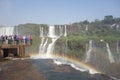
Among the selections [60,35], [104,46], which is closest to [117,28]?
[60,35]

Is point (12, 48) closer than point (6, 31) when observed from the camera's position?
Yes

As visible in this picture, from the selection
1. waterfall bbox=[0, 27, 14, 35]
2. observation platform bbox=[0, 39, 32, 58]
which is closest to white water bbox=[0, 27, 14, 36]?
waterfall bbox=[0, 27, 14, 35]

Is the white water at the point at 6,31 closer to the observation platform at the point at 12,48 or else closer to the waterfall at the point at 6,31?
the waterfall at the point at 6,31

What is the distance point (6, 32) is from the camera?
2377 inches

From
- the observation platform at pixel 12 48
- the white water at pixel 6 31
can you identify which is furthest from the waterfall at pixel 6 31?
the observation platform at pixel 12 48

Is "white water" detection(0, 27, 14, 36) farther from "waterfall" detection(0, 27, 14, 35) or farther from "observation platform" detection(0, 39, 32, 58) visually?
"observation platform" detection(0, 39, 32, 58)

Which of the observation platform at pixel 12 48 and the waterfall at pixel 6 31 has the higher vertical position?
the waterfall at pixel 6 31

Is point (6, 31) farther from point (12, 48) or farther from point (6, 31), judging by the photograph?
point (12, 48)

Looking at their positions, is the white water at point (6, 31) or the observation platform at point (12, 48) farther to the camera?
the white water at point (6, 31)

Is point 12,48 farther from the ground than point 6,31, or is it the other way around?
point 6,31

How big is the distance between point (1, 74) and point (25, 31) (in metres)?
55.2

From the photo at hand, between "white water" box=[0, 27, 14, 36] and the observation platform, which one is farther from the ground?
"white water" box=[0, 27, 14, 36]

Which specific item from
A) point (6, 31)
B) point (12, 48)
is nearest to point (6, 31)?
point (6, 31)

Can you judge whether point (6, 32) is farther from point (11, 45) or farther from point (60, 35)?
point (11, 45)
